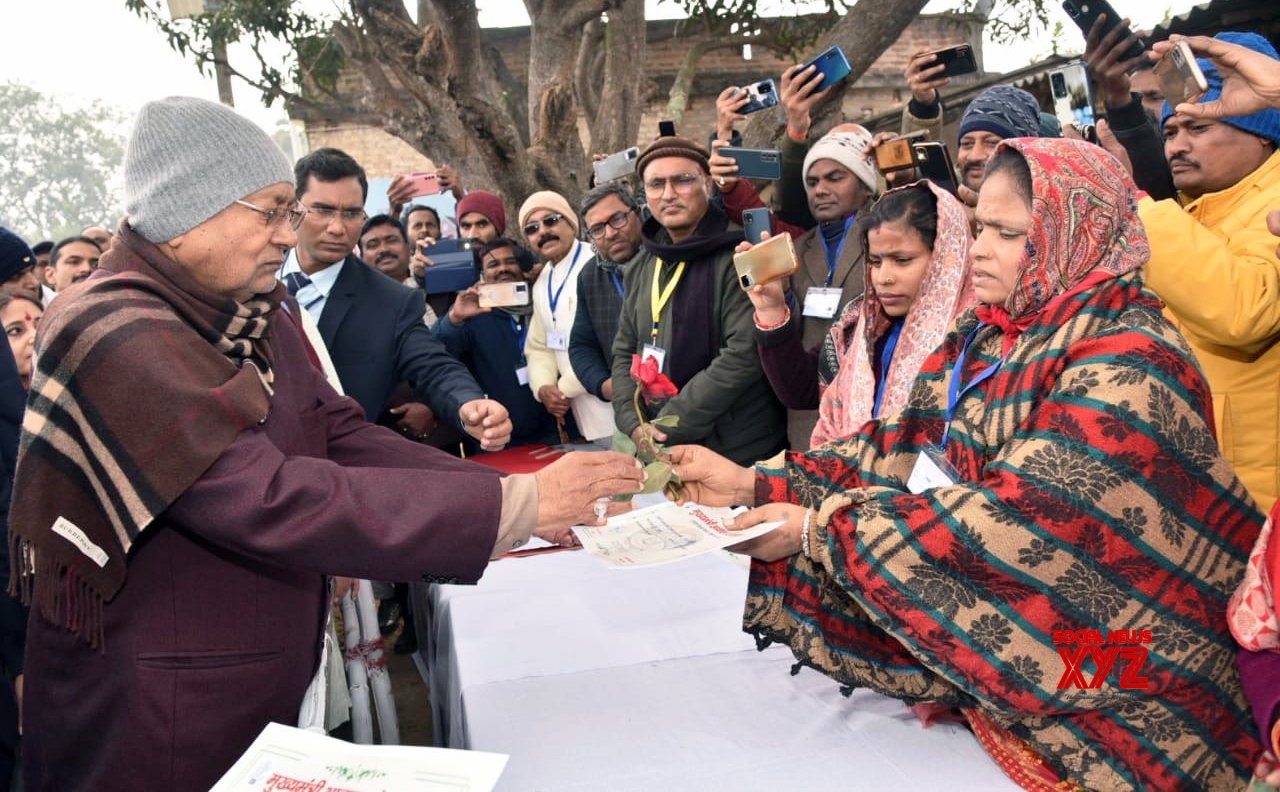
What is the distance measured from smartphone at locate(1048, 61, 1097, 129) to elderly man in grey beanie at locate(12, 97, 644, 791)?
2394 millimetres

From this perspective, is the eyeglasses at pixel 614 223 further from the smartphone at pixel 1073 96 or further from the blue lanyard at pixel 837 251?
the smartphone at pixel 1073 96

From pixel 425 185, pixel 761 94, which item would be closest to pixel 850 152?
pixel 761 94

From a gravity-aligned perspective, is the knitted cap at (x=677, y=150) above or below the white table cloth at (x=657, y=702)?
above

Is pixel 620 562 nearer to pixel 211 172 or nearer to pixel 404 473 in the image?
pixel 404 473

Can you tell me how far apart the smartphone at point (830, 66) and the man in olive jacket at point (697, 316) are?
0.56 m

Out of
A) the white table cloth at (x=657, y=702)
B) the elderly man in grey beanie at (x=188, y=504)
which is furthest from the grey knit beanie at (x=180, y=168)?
the white table cloth at (x=657, y=702)

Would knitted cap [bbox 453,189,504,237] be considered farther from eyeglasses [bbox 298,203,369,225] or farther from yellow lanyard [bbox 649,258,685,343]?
yellow lanyard [bbox 649,258,685,343]

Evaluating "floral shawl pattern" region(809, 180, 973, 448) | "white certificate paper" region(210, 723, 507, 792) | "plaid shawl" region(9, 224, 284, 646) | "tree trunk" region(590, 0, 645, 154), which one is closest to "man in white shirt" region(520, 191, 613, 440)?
"floral shawl pattern" region(809, 180, 973, 448)

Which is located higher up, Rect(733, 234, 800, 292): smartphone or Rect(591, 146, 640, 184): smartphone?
Rect(591, 146, 640, 184): smartphone

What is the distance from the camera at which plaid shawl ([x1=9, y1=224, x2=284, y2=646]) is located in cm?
153

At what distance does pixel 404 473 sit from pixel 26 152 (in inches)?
2393

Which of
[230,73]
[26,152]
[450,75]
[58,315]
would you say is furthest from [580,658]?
[26,152]

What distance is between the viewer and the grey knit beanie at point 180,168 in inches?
67.3

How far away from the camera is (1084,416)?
1.47 metres
